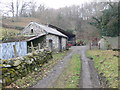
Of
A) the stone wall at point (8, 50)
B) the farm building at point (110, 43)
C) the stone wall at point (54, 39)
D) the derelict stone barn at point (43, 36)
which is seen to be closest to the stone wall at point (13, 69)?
the stone wall at point (8, 50)

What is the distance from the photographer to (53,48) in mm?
18891

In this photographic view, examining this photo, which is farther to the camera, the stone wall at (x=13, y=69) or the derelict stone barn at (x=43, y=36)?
the derelict stone barn at (x=43, y=36)

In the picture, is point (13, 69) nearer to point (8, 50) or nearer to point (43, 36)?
point (8, 50)

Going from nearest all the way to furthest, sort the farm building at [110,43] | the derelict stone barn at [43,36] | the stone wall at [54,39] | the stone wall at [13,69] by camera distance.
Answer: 1. the stone wall at [13,69]
2. the derelict stone barn at [43,36]
3. the stone wall at [54,39]
4. the farm building at [110,43]

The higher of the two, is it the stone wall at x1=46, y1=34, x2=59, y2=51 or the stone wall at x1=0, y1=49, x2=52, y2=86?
the stone wall at x1=46, y1=34, x2=59, y2=51

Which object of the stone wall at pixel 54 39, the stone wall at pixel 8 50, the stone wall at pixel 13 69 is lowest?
the stone wall at pixel 13 69

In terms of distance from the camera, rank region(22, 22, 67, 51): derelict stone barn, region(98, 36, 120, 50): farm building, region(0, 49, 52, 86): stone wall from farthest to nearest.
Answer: region(98, 36, 120, 50): farm building → region(22, 22, 67, 51): derelict stone barn → region(0, 49, 52, 86): stone wall

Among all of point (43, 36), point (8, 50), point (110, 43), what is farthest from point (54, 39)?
point (8, 50)

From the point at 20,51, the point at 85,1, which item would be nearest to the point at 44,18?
the point at 85,1

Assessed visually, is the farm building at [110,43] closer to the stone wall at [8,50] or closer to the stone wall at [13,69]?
the stone wall at [8,50]

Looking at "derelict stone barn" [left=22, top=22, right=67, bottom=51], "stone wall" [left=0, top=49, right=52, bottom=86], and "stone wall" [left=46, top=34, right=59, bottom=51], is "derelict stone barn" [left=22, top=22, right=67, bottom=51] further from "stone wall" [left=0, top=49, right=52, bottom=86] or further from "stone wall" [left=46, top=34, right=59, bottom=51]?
"stone wall" [left=0, top=49, right=52, bottom=86]

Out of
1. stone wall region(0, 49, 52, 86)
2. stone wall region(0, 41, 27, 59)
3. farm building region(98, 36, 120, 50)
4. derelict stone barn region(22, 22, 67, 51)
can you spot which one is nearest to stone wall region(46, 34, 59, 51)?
derelict stone barn region(22, 22, 67, 51)

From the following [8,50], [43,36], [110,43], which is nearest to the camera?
[8,50]

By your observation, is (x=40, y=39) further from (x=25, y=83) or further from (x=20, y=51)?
(x=25, y=83)
